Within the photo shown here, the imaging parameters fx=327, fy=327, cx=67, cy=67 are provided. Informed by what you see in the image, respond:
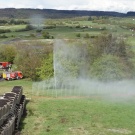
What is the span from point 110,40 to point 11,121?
1715 inches

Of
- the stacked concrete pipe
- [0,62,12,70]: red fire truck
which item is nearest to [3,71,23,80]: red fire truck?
[0,62,12,70]: red fire truck

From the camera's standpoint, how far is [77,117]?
34594 millimetres

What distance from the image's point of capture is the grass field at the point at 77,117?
30.2 meters

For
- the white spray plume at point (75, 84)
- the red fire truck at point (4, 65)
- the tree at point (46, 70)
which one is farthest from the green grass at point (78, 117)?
the red fire truck at point (4, 65)

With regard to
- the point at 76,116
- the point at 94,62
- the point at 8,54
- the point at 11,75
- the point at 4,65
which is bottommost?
the point at 4,65

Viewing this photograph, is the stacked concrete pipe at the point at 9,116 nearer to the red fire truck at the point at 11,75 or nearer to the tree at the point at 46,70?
the tree at the point at 46,70

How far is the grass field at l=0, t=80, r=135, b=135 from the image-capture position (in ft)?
99.1

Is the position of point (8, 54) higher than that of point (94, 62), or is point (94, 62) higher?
point (94, 62)

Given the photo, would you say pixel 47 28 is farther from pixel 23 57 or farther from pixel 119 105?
→ pixel 119 105

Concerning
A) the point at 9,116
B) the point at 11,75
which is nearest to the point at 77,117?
the point at 9,116

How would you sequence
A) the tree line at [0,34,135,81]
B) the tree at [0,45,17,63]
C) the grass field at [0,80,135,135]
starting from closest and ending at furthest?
the grass field at [0,80,135,135] → the tree line at [0,34,135,81] → the tree at [0,45,17,63]

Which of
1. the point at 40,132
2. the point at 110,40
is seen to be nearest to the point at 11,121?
the point at 40,132

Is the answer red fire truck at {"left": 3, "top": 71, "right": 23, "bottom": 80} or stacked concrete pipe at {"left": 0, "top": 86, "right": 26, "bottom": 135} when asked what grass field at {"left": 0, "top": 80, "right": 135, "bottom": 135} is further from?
red fire truck at {"left": 3, "top": 71, "right": 23, "bottom": 80}

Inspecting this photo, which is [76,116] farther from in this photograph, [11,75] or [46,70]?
[11,75]
